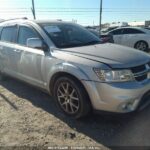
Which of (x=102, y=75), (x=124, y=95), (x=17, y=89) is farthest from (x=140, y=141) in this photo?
(x=17, y=89)

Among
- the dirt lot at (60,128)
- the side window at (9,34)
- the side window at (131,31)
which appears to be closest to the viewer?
the dirt lot at (60,128)

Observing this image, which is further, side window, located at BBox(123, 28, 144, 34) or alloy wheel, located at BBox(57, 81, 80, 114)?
side window, located at BBox(123, 28, 144, 34)

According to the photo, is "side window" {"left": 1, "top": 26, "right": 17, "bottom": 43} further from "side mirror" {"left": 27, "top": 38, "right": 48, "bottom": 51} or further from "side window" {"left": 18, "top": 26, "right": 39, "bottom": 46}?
"side mirror" {"left": 27, "top": 38, "right": 48, "bottom": 51}

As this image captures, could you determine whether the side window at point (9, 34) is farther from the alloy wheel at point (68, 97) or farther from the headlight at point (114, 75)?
the headlight at point (114, 75)

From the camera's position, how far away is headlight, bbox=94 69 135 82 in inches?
159

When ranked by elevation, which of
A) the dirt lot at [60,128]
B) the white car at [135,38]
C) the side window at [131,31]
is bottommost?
the white car at [135,38]

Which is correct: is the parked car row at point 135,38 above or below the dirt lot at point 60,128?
below

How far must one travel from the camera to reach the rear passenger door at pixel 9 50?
605cm

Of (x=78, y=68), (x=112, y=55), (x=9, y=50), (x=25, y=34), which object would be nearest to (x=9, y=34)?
(x=9, y=50)

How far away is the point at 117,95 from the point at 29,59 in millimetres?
2146

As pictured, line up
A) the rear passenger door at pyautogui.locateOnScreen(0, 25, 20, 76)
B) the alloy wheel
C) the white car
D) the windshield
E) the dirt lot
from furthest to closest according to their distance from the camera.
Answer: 1. the white car
2. the rear passenger door at pyautogui.locateOnScreen(0, 25, 20, 76)
3. the windshield
4. the alloy wheel
5. the dirt lot

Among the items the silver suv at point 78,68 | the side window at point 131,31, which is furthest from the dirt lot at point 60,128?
the side window at point 131,31

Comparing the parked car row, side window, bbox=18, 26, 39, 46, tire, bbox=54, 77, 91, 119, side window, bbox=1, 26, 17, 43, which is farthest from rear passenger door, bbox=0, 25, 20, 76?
the parked car row

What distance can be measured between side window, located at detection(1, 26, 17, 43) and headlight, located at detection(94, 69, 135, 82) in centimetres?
282
